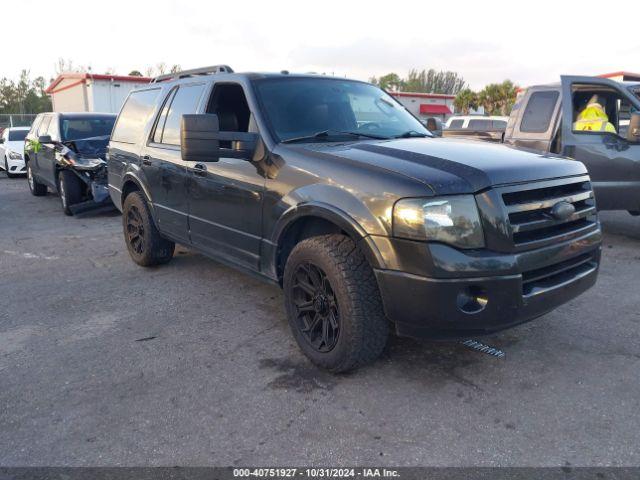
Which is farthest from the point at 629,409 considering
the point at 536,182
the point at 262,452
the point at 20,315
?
the point at 20,315

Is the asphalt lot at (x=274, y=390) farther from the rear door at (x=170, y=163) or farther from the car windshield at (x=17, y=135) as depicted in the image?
the car windshield at (x=17, y=135)

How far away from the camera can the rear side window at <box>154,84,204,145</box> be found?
4.44 meters

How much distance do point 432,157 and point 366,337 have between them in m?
1.08

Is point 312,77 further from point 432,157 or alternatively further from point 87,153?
point 87,153

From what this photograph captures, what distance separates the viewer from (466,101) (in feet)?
135

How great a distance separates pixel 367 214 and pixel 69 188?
7288mm

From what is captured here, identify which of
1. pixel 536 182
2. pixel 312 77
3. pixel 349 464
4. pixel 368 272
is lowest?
pixel 349 464

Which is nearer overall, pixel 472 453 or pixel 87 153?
pixel 472 453

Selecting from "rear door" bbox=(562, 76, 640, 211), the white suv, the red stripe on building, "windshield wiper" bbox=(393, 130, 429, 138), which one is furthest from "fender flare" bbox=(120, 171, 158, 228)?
the red stripe on building

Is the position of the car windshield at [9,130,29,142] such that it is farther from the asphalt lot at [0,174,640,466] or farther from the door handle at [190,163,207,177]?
the door handle at [190,163,207,177]

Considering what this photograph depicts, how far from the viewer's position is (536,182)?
116 inches

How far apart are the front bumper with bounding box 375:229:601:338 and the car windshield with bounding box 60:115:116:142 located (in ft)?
26.5

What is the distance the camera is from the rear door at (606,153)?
5934 mm

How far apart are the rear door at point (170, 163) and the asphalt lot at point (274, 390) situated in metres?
0.68
